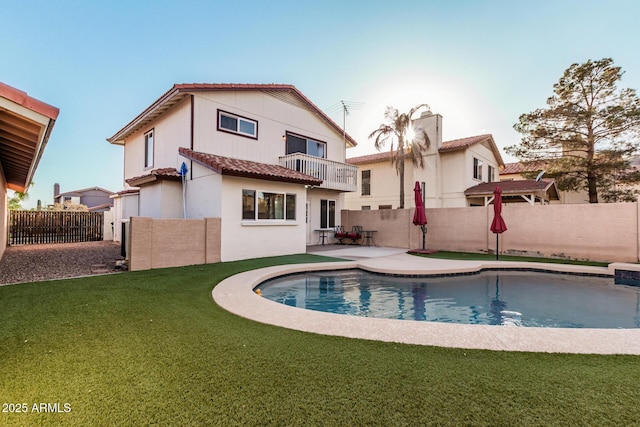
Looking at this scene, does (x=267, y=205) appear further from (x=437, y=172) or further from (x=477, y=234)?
(x=437, y=172)

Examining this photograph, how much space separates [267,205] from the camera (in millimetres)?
12359

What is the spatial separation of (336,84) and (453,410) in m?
16.6

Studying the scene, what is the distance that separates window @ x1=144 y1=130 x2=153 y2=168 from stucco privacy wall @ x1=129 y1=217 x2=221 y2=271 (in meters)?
7.60

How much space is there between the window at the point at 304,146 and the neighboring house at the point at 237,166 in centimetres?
6

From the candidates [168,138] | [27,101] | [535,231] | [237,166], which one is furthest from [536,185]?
[27,101]

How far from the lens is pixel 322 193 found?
17484mm

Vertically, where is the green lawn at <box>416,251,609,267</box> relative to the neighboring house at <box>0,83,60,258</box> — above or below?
below

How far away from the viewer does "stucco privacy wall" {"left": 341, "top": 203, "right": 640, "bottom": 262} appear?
1130 cm

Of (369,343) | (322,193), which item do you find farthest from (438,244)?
(369,343)

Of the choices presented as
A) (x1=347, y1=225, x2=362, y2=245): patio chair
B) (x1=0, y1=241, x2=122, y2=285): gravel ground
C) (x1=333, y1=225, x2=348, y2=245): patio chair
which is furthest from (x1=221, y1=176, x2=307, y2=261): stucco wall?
(x1=347, y1=225, x2=362, y2=245): patio chair

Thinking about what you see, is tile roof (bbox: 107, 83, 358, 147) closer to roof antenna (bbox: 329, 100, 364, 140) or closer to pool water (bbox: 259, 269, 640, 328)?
roof antenna (bbox: 329, 100, 364, 140)

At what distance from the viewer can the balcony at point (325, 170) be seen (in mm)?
15296

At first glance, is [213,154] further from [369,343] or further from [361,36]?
[369,343]

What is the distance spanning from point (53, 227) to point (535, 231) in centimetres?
2547
